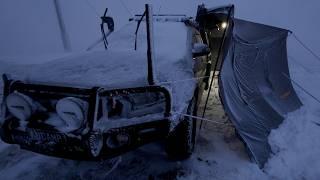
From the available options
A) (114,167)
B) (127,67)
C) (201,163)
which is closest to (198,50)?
(127,67)

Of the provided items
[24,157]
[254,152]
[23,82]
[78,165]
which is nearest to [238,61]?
[254,152]

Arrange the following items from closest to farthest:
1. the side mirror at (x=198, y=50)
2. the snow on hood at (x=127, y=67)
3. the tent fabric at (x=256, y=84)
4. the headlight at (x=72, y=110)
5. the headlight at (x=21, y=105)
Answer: the headlight at (x=72, y=110) < the headlight at (x=21, y=105) < the snow on hood at (x=127, y=67) < the tent fabric at (x=256, y=84) < the side mirror at (x=198, y=50)

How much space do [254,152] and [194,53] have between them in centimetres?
157

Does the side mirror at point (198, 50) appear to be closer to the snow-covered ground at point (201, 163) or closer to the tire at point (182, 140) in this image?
the tire at point (182, 140)

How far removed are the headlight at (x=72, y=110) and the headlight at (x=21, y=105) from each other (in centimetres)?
37

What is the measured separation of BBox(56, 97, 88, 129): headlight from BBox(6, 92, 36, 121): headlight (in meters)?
0.37

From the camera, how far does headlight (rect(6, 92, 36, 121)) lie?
279cm

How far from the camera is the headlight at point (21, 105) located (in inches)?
110

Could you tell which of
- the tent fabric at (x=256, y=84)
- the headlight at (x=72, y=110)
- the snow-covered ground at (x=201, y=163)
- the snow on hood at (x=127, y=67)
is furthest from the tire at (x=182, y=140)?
the headlight at (x=72, y=110)

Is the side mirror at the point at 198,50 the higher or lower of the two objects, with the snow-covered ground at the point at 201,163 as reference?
higher

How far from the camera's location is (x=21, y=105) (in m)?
2.80

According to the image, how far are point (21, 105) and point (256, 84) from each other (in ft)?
12.1

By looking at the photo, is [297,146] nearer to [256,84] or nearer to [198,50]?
[256,84]

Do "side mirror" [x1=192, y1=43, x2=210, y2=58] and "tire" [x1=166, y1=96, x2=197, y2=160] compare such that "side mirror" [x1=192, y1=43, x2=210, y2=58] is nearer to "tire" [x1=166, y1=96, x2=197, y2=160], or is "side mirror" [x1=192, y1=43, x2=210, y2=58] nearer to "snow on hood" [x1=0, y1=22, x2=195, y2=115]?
"snow on hood" [x1=0, y1=22, x2=195, y2=115]
